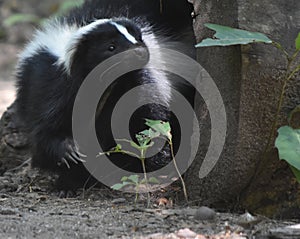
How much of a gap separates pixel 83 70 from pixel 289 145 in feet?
5.88

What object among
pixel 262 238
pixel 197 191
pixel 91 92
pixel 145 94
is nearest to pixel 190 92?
pixel 145 94

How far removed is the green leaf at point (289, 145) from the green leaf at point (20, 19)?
8.88 metres

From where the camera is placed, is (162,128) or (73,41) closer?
(162,128)

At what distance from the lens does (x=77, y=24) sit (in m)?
5.08

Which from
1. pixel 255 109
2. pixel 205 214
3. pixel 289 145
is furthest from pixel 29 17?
pixel 289 145

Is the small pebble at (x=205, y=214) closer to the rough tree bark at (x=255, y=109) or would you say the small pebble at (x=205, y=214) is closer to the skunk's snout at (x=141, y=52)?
the rough tree bark at (x=255, y=109)

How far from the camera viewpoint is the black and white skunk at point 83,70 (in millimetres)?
4660

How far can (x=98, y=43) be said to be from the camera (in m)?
4.62

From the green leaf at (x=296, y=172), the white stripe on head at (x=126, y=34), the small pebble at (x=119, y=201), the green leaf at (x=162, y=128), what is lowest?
the small pebble at (x=119, y=201)

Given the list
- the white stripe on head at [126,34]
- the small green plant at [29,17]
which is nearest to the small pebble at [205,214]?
the white stripe on head at [126,34]

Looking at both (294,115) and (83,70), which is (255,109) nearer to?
(294,115)

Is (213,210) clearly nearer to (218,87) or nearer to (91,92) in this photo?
(218,87)

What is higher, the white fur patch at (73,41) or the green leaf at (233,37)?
the green leaf at (233,37)

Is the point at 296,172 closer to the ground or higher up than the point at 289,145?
closer to the ground
